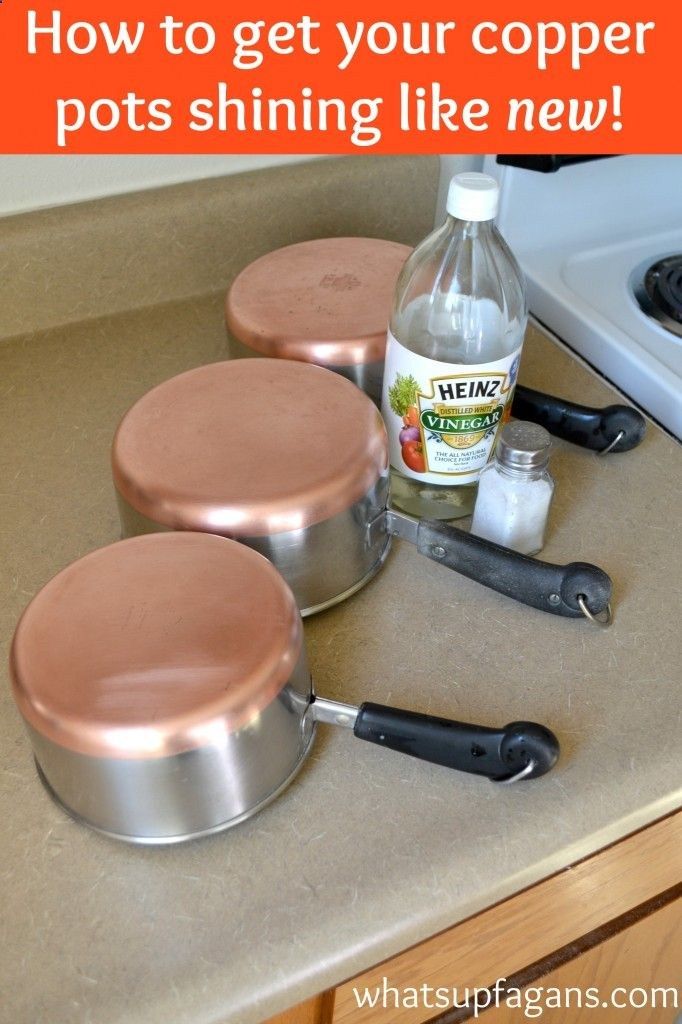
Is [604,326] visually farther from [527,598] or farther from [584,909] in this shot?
[584,909]

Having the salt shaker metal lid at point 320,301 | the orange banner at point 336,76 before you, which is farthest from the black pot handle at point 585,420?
the orange banner at point 336,76

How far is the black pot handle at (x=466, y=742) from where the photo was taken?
52 cm

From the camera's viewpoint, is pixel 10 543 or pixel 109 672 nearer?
pixel 109 672

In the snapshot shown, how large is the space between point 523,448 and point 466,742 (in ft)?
0.63

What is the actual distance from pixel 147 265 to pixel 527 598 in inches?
18.0

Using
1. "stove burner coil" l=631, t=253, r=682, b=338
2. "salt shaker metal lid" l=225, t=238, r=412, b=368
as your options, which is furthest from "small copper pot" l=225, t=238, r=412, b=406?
"stove burner coil" l=631, t=253, r=682, b=338

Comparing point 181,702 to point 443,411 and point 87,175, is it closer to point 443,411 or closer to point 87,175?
point 443,411

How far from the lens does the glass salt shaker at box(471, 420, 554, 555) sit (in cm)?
62

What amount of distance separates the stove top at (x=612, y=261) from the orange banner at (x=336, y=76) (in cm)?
4

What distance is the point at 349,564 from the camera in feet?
2.02

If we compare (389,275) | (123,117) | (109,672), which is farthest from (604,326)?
(109,672)

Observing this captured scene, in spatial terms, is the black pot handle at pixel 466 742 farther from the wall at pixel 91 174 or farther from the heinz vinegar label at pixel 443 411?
the wall at pixel 91 174

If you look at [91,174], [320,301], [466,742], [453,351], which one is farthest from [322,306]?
[466,742]

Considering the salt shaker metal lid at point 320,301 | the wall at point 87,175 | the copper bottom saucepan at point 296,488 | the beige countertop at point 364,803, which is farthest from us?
the wall at point 87,175
